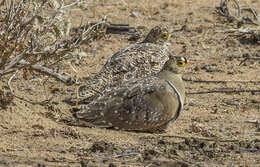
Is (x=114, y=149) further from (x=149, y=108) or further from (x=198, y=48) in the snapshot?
(x=198, y=48)

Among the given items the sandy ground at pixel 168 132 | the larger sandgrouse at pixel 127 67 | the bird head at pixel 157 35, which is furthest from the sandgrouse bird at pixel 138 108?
the bird head at pixel 157 35

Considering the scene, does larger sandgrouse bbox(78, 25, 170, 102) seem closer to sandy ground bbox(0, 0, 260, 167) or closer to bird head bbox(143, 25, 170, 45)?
sandy ground bbox(0, 0, 260, 167)

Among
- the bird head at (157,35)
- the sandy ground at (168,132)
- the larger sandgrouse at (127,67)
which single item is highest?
the bird head at (157,35)

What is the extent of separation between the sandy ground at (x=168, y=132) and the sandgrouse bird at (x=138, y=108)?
11cm

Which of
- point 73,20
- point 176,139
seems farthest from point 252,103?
point 73,20

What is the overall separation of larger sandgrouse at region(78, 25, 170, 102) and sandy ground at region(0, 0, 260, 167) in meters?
0.31

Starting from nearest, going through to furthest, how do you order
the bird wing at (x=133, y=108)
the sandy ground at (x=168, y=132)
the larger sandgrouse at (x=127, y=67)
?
the sandy ground at (x=168, y=132) → the bird wing at (x=133, y=108) → the larger sandgrouse at (x=127, y=67)

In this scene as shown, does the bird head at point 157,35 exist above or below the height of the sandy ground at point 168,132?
above

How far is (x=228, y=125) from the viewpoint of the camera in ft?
21.5

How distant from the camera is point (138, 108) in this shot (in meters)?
6.29

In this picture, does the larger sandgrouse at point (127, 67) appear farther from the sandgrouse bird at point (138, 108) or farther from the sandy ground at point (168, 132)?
the sandgrouse bird at point (138, 108)

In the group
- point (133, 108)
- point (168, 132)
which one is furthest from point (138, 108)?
point (168, 132)

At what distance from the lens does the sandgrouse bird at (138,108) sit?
20.6 ft

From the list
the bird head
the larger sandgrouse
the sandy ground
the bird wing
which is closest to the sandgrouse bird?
the bird wing
